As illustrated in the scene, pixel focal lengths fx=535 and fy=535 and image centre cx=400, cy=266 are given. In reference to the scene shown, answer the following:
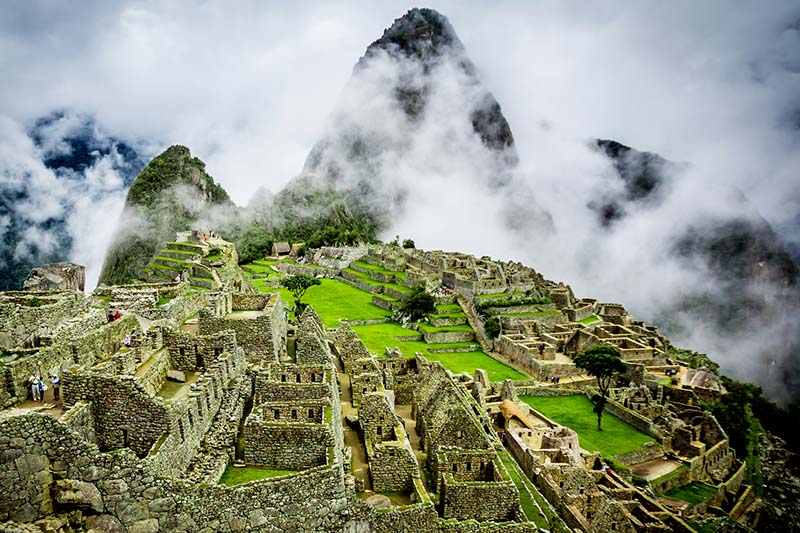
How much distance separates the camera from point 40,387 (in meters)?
12.0

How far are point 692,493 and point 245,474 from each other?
30.9 meters

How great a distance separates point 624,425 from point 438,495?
2670cm

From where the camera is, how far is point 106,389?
1164 cm

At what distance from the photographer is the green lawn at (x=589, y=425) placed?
34.2m

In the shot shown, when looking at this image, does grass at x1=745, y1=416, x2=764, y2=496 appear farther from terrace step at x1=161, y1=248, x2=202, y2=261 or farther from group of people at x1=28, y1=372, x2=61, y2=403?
terrace step at x1=161, y1=248, x2=202, y2=261

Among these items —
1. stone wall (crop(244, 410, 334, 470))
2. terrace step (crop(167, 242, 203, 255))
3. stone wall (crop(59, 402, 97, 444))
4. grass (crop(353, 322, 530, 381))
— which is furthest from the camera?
terrace step (crop(167, 242, 203, 255))

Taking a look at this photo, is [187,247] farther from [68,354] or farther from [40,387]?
[40,387]

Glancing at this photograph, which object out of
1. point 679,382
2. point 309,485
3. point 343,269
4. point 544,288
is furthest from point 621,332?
point 309,485

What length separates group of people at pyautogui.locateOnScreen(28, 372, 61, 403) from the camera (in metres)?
12.0

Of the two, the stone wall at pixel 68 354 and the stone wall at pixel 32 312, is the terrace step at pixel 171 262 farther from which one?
the stone wall at pixel 68 354

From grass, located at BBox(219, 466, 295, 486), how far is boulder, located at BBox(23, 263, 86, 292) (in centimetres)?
1689

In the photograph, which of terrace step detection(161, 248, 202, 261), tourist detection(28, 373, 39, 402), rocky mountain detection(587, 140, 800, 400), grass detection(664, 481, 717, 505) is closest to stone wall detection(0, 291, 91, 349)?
tourist detection(28, 373, 39, 402)

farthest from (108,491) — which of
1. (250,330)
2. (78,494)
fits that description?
(250,330)

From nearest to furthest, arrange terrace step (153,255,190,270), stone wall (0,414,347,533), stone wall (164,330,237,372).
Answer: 1. stone wall (0,414,347,533)
2. stone wall (164,330,237,372)
3. terrace step (153,255,190,270)
